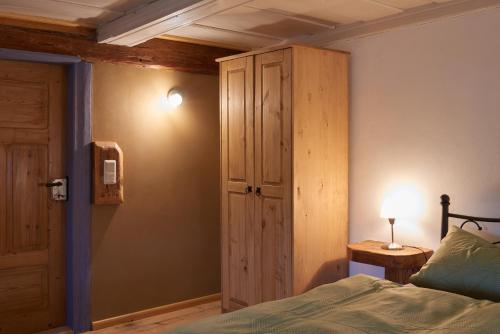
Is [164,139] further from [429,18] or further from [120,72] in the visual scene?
[429,18]

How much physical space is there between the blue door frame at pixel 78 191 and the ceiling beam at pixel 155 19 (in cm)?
34

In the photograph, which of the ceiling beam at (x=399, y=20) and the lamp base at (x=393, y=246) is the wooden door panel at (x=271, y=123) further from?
the lamp base at (x=393, y=246)

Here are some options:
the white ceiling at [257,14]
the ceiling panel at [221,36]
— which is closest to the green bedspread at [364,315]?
the white ceiling at [257,14]

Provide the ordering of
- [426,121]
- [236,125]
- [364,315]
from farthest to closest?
[236,125], [426,121], [364,315]

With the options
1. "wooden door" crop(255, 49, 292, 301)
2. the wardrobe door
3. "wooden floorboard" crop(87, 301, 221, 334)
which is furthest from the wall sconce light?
"wooden floorboard" crop(87, 301, 221, 334)

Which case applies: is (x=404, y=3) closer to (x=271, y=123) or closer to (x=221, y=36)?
(x=271, y=123)

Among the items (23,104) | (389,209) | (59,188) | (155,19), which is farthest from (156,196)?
(389,209)

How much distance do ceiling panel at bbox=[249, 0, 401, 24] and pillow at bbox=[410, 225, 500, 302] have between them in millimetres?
1601

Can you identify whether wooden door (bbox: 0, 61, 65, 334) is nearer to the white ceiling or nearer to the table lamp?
the white ceiling

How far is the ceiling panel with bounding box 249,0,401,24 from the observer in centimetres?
344

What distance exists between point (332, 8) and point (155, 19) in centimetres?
119

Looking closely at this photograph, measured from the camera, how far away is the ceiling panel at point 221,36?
4.15 meters

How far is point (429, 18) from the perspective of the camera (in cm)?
351

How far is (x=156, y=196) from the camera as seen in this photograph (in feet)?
14.2
